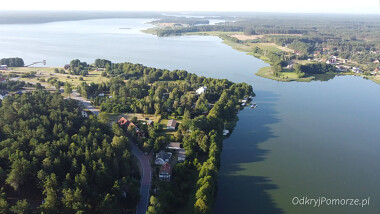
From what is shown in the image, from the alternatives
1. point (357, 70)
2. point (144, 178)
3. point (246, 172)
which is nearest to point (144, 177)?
point (144, 178)

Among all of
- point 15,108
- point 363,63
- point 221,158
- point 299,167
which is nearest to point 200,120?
point 221,158

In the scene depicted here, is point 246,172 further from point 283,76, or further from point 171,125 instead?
point 283,76

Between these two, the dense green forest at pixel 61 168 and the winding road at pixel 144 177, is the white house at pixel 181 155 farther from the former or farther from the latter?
the dense green forest at pixel 61 168

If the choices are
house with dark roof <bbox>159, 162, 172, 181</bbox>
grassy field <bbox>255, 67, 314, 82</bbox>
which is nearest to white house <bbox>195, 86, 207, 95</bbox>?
house with dark roof <bbox>159, 162, 172, 181</bbox>

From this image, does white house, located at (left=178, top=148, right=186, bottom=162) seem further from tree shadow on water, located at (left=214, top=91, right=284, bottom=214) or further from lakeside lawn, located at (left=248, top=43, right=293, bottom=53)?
lakeside lawn, located at (left=248, top=43, right=293, bottom=53)

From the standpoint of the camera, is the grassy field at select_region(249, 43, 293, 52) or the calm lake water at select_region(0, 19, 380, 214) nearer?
the calm lake water at select_region(0, 19, 380, 214)

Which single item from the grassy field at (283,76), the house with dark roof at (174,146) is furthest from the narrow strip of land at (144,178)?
the grassy field at (283,76)
